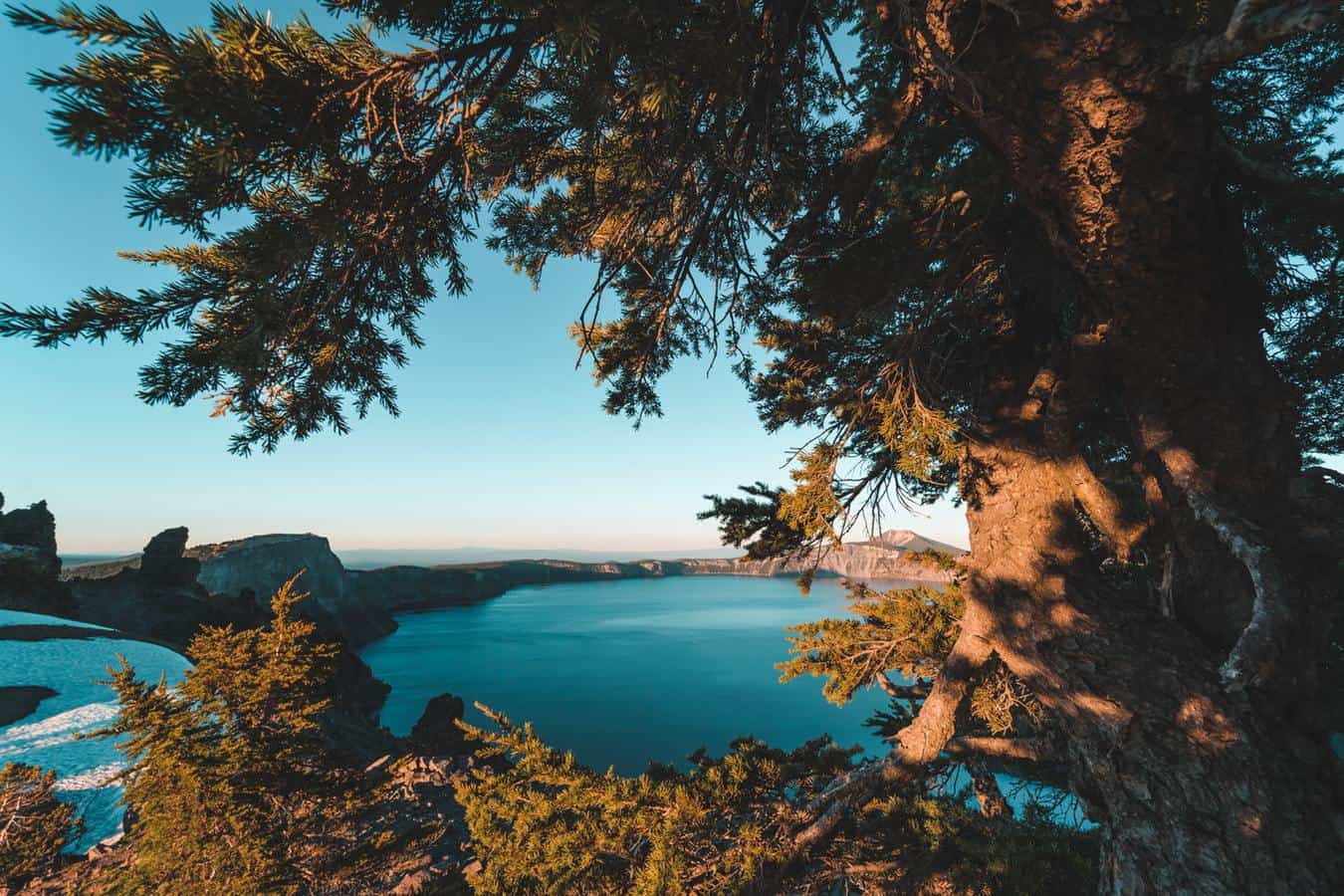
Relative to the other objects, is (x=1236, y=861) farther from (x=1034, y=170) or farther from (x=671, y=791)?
(x=1034, y=170)

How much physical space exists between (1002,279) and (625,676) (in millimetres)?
44410

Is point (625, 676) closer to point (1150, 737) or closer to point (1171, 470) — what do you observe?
point (1150, 737)

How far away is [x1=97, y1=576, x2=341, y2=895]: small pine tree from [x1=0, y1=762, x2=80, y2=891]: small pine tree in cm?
142

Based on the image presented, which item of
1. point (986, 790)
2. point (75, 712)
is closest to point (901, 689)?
point (986, 790)

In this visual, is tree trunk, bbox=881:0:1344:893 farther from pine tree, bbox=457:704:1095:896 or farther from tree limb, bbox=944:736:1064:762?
pine tree, bbox=457:704:1095:896

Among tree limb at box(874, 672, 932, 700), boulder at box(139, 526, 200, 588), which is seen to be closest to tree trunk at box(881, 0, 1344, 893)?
tree limb at box(874, 672, 932, 700)

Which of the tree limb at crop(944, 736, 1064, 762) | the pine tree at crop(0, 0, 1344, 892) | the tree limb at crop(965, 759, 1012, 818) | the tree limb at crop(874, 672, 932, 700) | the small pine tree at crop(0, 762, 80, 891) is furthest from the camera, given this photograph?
the tree limb at crop(965, 759, 1012, 818)

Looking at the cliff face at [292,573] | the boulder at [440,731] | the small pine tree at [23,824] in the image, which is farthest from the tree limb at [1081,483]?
the cliff face at [292,573]

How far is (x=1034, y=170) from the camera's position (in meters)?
2.28

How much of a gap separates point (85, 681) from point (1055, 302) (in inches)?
888

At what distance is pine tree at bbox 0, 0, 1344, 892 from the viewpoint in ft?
5.57

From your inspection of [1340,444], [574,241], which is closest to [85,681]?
[574,241]

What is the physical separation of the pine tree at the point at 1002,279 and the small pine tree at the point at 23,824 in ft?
18.3

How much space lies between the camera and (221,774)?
13.0 ft
